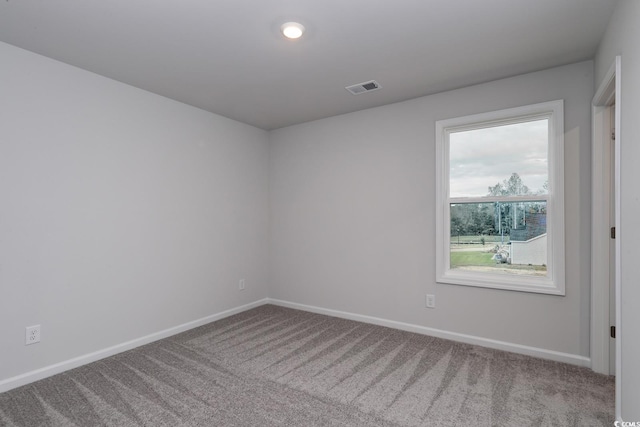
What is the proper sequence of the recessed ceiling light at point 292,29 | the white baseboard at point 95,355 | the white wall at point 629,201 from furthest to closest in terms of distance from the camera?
the white baseboard at point 95,355 < the recessed ceiling light at point 292,29 < the white wall at point 629,201

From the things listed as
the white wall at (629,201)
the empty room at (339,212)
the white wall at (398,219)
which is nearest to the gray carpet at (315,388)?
the empty room at (339,212)

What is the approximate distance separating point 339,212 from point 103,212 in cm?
251

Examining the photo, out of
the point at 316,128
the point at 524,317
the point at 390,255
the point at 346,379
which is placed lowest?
the point at 346,379

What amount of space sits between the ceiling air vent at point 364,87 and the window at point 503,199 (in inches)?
30.6

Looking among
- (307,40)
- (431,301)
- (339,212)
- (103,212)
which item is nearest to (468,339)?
(431,301)

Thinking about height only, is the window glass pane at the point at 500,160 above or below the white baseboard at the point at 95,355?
above

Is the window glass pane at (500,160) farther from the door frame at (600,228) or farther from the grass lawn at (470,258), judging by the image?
the grass lawn at (470,258)

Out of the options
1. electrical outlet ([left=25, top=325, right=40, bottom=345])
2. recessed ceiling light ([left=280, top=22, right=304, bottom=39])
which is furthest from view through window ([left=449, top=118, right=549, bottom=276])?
electrical outlet ([left=25, top=325, right=40, bottom=345])

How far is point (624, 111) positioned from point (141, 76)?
11.8 feet

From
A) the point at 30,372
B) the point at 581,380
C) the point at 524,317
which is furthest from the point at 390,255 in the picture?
the point at 30,372

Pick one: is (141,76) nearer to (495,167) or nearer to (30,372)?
(30,372)

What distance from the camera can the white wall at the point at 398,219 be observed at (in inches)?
109

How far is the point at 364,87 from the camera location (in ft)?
10.6

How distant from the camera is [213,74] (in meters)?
2.94
